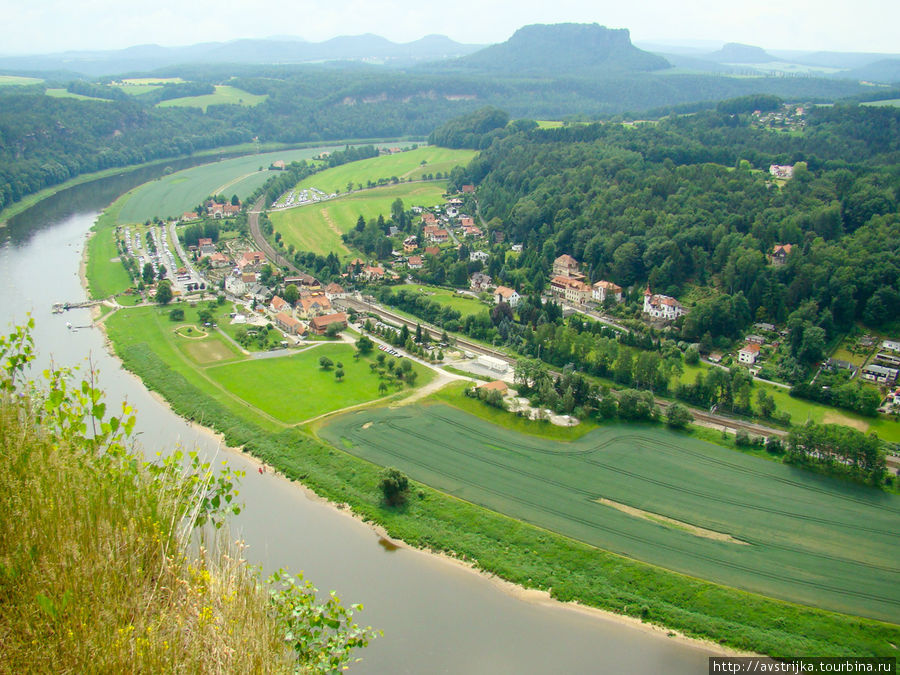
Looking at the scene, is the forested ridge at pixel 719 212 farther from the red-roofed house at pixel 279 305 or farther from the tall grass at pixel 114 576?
the tall grass at pixel 114 576

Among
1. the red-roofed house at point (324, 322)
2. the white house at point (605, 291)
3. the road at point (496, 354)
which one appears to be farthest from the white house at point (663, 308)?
the red-roofed house at point (324, 322)

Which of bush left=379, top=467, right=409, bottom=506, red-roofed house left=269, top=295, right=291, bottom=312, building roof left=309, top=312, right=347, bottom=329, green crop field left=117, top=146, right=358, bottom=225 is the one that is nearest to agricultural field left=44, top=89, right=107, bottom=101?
green crop field left=117, top=146, right=358, bottom=225

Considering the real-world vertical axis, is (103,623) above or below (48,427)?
below

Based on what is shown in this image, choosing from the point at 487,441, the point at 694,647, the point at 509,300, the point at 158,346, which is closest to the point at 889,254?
the point at 509,300

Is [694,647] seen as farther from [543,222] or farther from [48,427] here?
[543,222]

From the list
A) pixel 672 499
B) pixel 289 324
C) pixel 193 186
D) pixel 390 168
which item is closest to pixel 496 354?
pixel 289 324
